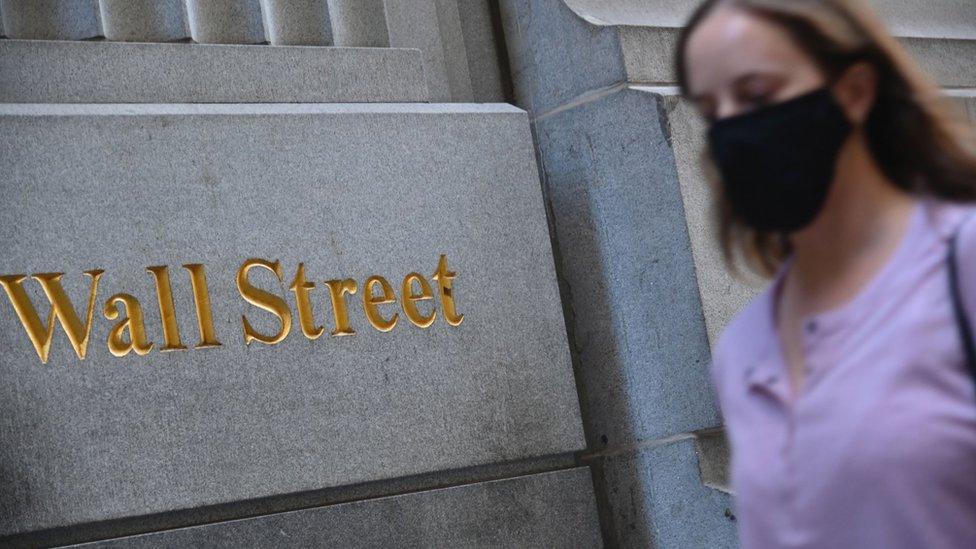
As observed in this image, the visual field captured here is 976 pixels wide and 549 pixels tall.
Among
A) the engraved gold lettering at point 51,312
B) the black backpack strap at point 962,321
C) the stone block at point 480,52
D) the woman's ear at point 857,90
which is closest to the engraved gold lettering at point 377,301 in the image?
the engraved gold lettering at point 51,312

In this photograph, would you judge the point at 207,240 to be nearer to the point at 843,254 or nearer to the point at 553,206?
the point at 553,206

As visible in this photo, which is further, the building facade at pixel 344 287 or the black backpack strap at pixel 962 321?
the building facade at pixel 344 287

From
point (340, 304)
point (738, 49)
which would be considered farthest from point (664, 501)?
point (738, 49)

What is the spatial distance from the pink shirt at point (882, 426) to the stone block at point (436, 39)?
15.8 ft

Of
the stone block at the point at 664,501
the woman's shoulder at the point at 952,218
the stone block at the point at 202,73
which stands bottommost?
the stone block at the point at 664,501

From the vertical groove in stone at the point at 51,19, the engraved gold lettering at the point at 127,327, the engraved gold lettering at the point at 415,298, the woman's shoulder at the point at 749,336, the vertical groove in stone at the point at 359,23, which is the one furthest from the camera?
the vertical groove in stone at the point at 359,23

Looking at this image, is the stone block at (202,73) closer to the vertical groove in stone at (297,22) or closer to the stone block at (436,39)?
the vertical groove in stone at (297,22)

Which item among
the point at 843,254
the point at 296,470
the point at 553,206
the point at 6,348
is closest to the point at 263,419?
the point at 296,470

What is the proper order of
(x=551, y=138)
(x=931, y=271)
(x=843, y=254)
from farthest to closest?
1. (x=551, y=138)
2. (x=843, y=254)
3. (x=931, y=271)

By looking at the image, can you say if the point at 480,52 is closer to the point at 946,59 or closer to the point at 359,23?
the point at 359,23

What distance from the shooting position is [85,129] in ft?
15.9

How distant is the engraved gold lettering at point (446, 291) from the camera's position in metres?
5.43

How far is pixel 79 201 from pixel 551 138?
2.33 meters

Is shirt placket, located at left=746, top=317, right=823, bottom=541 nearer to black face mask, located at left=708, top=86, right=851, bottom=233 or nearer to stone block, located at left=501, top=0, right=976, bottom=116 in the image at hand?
black face mask, located at left=708, top=86, right=851, bottom=233
